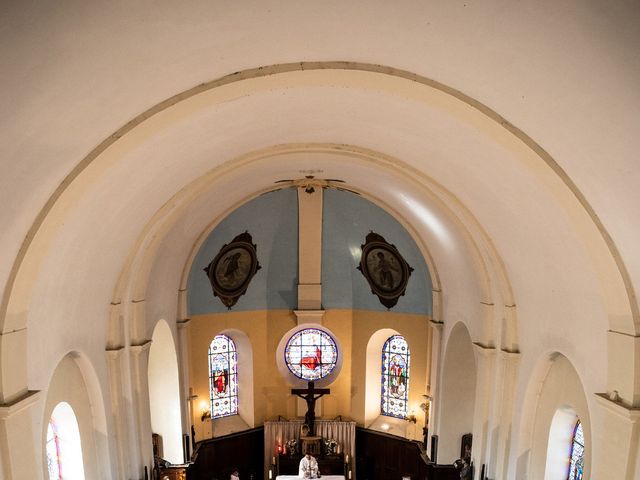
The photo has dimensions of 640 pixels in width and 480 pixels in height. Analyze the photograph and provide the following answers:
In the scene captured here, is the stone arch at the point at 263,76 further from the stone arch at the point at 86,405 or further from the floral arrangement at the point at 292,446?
the floral arrangement at the point at 292,446

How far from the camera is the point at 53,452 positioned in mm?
9297

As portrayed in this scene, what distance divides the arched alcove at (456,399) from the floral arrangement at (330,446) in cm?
326

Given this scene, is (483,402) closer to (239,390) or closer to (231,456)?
(231,456)

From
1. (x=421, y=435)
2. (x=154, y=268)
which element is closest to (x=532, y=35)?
(x=154, y=268)

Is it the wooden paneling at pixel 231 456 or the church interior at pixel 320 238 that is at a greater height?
the church interior at pixel 320 238

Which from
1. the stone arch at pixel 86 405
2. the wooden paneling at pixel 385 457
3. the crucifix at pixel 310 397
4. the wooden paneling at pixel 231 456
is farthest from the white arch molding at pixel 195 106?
the wooden paneling at pixel 385 457

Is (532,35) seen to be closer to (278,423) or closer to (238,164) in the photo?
(238,164)

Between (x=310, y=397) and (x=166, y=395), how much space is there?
148 inches

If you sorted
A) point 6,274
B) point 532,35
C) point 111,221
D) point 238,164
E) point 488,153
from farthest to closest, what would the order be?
point 238,164
point 111,221
point 488,153
point 6,274
point 532,35

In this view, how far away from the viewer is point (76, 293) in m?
8.38

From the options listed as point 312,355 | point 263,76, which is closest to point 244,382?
point 312,355

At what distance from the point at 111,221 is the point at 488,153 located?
15.0ft

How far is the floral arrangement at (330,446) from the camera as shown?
54.7 ft

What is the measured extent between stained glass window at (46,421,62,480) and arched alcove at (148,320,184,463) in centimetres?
464
